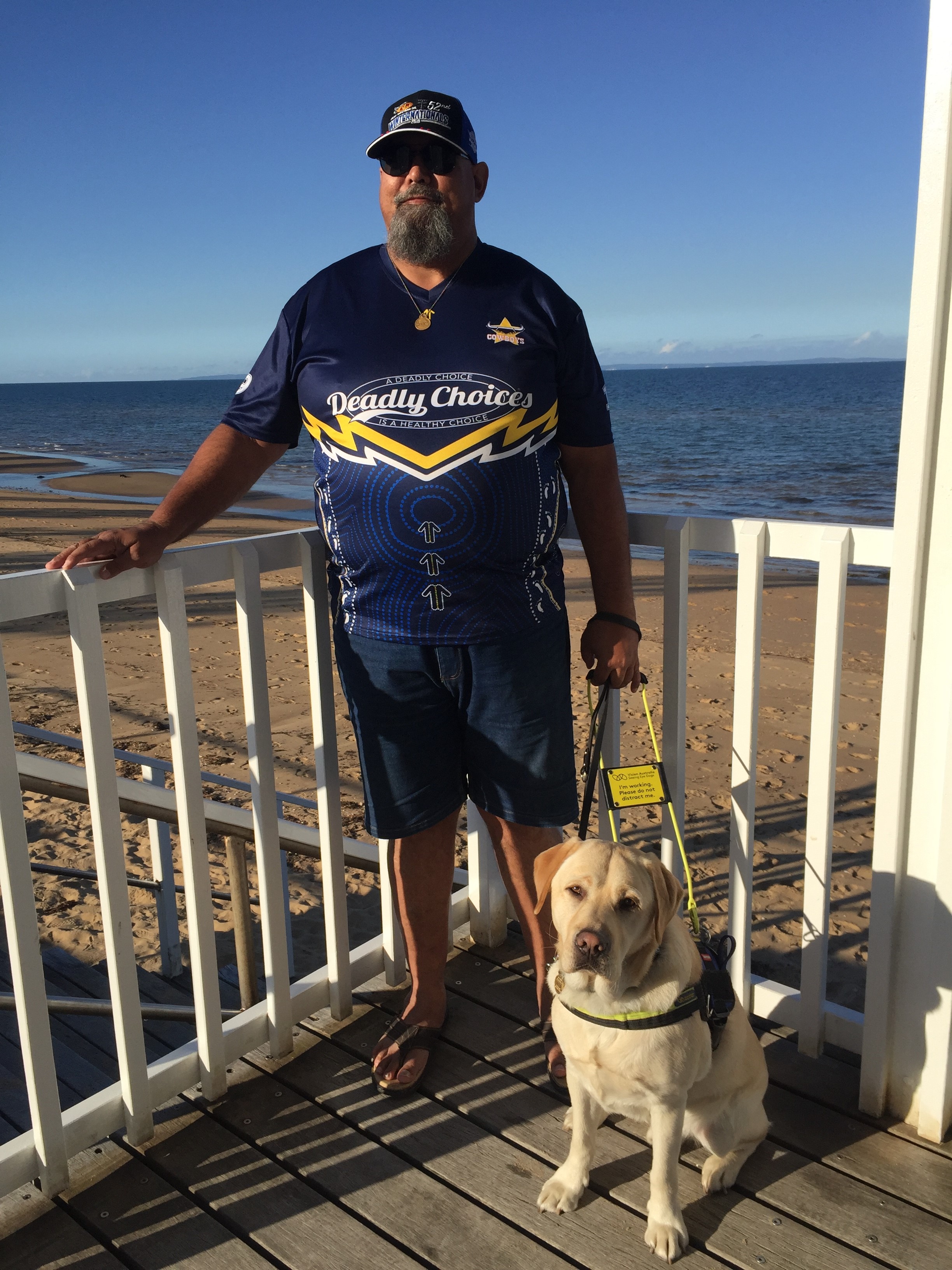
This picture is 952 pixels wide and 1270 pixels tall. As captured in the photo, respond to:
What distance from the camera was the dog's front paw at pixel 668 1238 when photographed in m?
1.90

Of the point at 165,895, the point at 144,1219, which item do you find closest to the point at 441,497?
the point at 144,1219

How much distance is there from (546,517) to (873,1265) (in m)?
1.68

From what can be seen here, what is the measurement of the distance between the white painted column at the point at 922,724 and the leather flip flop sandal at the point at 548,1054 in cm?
72

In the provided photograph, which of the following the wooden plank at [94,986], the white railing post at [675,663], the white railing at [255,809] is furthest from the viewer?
the wooden plank at [94,986]

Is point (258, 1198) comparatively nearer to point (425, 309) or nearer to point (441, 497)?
point (441, 497)

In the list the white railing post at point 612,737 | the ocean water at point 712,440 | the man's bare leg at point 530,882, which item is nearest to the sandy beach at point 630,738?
the white railing post at point 612,737

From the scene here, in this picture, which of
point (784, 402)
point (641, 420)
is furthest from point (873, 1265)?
point (784, 402)

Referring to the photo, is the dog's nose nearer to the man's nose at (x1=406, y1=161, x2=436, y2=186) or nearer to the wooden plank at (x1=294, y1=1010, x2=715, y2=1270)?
the wooden plank at (x1=294, y1=1010, x2=715, y2=1270)

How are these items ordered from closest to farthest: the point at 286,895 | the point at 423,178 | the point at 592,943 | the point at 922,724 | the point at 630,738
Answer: the point at 592,943 < the point at 922,724 < the point at 423,178 < the point at 286,895 < the point at 630,738

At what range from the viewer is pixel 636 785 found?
223 cm

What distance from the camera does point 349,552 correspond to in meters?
2.24

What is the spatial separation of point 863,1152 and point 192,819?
1.72 m

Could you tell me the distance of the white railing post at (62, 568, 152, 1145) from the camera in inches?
77.1

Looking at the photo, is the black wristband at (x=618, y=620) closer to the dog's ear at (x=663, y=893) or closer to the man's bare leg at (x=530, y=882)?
the man's bare leg at (x=530, y=882)
